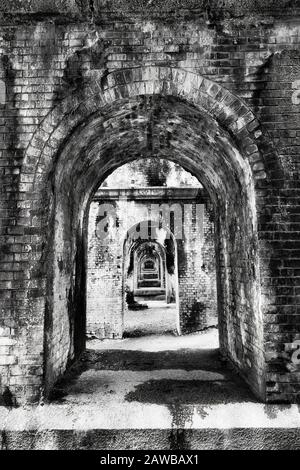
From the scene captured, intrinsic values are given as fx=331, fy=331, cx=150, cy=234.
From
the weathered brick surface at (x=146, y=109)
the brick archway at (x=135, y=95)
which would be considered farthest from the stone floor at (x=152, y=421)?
the brick archway at (x=135, y=95)

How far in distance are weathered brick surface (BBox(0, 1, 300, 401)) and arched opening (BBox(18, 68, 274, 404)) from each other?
0.08 ft

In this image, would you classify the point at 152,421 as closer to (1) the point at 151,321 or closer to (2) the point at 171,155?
(2) the point at 171,155

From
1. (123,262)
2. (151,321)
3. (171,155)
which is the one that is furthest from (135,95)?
(151,321)

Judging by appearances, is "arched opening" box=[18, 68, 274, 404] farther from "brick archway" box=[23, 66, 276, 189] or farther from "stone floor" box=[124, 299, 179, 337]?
"stone floor" box=[124, 299, 179, 337]

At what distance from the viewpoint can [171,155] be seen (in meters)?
5.58

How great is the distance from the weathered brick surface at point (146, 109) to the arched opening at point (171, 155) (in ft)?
0.08

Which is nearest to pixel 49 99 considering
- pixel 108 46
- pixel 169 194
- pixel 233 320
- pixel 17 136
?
pixel 17 136

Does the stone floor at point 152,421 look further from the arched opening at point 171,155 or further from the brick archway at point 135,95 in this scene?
the brick archway at point 135,95

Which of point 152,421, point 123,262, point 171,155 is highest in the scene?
point 171,155

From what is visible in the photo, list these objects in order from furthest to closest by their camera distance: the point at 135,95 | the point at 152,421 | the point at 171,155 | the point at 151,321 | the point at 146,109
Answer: the point at 151,321
the point at 171,155
the point at 146,109
the point at 135,95
the point at 152,421

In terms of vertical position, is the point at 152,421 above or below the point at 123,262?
below

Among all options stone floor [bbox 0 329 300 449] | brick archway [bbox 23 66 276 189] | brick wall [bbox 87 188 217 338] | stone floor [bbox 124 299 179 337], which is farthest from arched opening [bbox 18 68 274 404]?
stone floor [bbox 124 299 179 337]

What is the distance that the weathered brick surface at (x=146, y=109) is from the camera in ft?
11.3

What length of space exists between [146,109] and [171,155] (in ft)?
5.36
